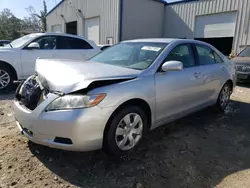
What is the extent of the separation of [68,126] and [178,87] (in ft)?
6.00

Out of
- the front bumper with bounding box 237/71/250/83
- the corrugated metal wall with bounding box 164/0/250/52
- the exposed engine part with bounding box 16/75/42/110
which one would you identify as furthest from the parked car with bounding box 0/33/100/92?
the corrugated metal wall with bounding box 164/0/250/52

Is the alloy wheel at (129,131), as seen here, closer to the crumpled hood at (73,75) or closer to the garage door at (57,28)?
the crumpled hood at (73,75)

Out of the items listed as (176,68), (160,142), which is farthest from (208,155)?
(176,68)

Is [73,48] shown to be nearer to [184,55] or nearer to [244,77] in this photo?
[184,55]

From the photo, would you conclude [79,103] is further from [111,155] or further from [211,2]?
[211,2]

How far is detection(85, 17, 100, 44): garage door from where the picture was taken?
17031 mm

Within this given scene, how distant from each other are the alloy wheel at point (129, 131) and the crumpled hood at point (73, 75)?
533 mm

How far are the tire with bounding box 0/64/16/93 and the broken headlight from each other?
14.5 ft

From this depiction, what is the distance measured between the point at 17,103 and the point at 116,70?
1392mm

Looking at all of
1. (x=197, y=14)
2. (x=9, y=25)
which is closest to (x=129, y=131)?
(x=197, y=14)

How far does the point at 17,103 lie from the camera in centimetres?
299

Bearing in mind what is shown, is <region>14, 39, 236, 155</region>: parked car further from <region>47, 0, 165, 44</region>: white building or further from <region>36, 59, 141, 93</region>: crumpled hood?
<region>47, 0, 165, 44</region>: white building

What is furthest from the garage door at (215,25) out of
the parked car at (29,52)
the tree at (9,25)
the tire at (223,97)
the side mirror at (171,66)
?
the tree at (9,25)

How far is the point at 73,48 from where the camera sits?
722 cm
